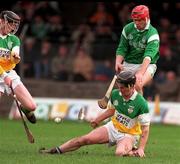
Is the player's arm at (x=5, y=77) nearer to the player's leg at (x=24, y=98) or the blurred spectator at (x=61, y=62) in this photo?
the player's leg at (x=24, y=98)

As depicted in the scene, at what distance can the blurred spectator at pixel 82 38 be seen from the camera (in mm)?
22078

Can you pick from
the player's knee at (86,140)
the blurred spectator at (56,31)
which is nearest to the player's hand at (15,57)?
the player's knee at (86,140)

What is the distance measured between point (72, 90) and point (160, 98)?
8.64 ft

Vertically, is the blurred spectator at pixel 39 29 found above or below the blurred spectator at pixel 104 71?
above

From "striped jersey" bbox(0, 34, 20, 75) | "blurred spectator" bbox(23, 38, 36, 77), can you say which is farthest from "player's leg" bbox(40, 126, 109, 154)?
"blurred spectator" bbox(23, 38, 36, 77)

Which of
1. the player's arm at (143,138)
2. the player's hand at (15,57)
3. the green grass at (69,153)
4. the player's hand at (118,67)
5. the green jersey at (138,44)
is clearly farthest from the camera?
the player's hand at (118,67)

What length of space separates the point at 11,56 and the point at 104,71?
9656mm

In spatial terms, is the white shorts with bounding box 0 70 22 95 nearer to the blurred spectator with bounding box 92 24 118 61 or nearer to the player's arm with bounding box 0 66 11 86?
the player's arm with bounding box 0 66 11 86

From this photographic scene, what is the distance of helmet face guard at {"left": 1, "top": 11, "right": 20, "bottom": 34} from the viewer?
483 inches

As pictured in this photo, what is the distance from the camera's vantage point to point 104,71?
22.0m

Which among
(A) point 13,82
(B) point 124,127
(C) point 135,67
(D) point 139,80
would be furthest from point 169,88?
(B) point 124,127

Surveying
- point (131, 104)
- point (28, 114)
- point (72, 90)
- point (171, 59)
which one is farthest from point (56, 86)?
point (131, 104)

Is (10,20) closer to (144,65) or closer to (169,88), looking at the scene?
(144,65)

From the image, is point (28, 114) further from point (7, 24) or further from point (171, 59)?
point (171, 59)
